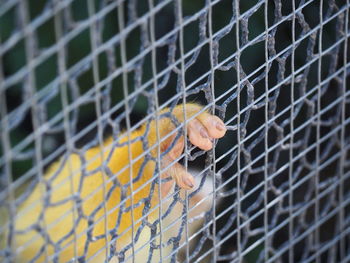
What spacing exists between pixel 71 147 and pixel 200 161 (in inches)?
10.9

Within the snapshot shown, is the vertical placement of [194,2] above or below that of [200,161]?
above

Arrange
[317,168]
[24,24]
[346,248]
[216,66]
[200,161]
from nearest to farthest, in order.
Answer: [24,24] < [216,66] < [200,161] < [317,168] < [346,248]

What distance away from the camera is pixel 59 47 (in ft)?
1.55

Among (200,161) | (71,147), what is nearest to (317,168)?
(200,161)

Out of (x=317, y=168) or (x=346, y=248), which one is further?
(x=346, y=248)

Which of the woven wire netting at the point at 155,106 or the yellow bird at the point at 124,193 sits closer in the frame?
the woven wire netting at the point at 155,106

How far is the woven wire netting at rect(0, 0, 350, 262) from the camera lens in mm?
501

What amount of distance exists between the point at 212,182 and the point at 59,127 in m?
0.26

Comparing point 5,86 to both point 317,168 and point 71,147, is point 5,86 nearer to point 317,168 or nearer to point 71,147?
point 71,147

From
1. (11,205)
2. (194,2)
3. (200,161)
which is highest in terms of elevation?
(194,2)

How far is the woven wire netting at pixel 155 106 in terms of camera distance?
0.50 meters

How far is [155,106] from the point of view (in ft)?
2.02

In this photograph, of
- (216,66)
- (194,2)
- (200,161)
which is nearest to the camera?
(216,66)

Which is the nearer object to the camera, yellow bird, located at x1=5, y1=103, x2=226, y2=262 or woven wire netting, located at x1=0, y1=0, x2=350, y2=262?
woven wire netting, located at x1=0, y1=0, x2=350, y2=262
